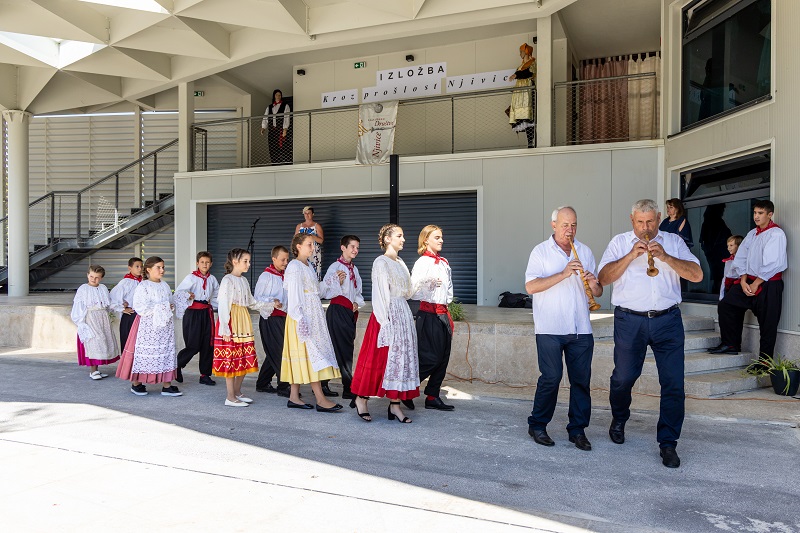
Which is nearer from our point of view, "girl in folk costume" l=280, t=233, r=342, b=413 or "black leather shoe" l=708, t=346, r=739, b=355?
"girl in folk costume" l=280, t=233, r=342, b=413

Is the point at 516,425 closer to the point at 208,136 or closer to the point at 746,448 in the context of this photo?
the point at 746,448

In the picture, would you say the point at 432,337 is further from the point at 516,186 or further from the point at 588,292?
the point at 516,186

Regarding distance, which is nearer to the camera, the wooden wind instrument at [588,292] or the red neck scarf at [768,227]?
the wooden wind instrument at [588,292]

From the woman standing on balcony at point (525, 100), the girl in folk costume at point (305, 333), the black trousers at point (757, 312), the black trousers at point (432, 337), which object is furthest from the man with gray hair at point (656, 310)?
the woman standing on balcony at point (525, 100)

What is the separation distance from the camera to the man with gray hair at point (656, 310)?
4.25m

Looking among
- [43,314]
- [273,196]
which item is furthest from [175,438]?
[273,196]

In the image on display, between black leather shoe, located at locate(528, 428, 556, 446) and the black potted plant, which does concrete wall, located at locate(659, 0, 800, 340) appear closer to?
the black potted plant

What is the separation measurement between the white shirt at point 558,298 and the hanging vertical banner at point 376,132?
→ 7.05 metres

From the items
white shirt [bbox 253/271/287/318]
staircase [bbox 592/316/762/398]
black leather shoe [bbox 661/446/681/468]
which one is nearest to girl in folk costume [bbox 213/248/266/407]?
white shirt [bbox 253/271/287/318]

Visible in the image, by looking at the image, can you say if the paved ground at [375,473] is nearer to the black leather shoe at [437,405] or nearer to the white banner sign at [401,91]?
the black leather shoe at [437,405]

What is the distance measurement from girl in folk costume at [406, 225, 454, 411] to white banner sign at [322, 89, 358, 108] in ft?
26.9

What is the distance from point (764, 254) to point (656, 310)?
3076 millimetres

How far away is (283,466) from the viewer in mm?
4207

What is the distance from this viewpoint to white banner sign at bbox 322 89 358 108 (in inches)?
517
